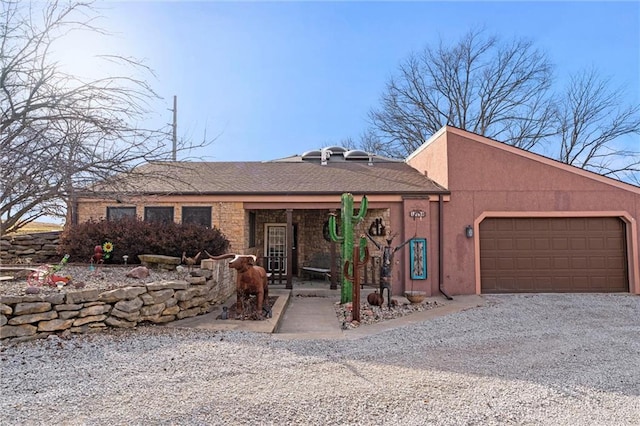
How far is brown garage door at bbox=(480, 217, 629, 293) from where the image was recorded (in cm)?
966

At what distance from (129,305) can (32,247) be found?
612 centimetres

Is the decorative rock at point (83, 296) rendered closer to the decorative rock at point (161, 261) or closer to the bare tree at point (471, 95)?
the decorative rock at point (161, 261)

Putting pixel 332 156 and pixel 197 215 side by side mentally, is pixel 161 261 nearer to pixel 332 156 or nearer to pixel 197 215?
pixel 197 215

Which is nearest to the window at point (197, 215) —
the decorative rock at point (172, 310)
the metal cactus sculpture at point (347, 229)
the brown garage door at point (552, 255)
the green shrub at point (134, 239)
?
the green shrub at point (134, 239)

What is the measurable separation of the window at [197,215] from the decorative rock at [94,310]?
4897 mm

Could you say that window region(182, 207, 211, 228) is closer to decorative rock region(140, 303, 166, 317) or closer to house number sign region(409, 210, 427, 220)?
decorative rock region(140, 303, 166, 317)

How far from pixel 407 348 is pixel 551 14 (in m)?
8.40

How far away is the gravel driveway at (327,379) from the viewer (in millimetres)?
3043

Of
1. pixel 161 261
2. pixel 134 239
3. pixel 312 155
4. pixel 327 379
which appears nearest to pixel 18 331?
pixel 161 261

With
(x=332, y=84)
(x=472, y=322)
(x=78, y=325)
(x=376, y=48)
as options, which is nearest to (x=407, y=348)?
(x=472, y=322)

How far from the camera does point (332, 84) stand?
509 inches

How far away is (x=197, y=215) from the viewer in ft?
33.3

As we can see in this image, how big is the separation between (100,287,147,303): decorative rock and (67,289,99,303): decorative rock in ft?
0.31

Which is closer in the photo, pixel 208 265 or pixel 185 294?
pixel 185 294
